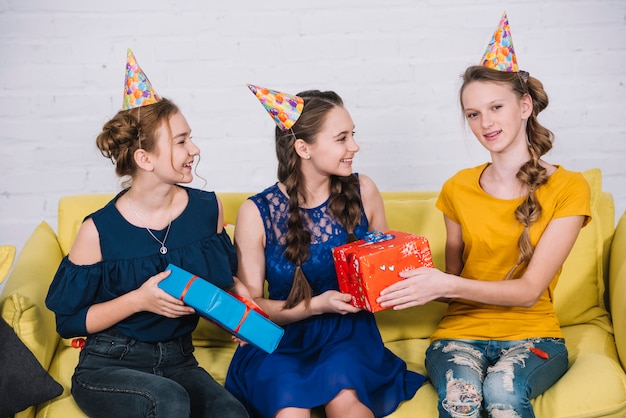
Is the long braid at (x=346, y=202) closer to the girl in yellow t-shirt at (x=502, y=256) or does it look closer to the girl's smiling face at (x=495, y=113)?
Result: the girl in yellow t-shirt at (x=502, y=256)

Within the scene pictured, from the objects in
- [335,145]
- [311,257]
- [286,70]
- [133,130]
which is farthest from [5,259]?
[286,70]

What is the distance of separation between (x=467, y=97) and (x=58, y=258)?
4.94 ft

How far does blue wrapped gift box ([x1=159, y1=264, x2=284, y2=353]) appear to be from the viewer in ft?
6.50

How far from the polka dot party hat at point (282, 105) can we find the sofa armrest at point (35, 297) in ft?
2.99

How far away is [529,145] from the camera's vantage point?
7.76 ft

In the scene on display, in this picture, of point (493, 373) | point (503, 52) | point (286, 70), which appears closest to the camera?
point (493, 373)

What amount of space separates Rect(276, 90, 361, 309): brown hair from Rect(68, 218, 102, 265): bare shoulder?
56 centimetres

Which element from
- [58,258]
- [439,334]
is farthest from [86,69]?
[439,334]

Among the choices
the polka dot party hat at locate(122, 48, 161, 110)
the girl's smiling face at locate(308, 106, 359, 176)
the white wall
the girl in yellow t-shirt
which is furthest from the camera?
the white wall

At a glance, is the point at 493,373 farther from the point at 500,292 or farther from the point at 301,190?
the point at 301,190

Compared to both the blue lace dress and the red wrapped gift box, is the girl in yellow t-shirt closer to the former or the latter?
the red wrapped gift box

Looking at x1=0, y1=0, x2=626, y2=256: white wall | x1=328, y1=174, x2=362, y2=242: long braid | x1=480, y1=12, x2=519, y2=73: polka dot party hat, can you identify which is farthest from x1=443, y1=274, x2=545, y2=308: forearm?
x1=0, y1=0, x2=626, y2=256: white wall

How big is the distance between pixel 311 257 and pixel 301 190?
218 mm

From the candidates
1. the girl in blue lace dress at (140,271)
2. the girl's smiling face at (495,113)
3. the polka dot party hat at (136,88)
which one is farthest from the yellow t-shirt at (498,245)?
the polka dot party hat at (136,88)
